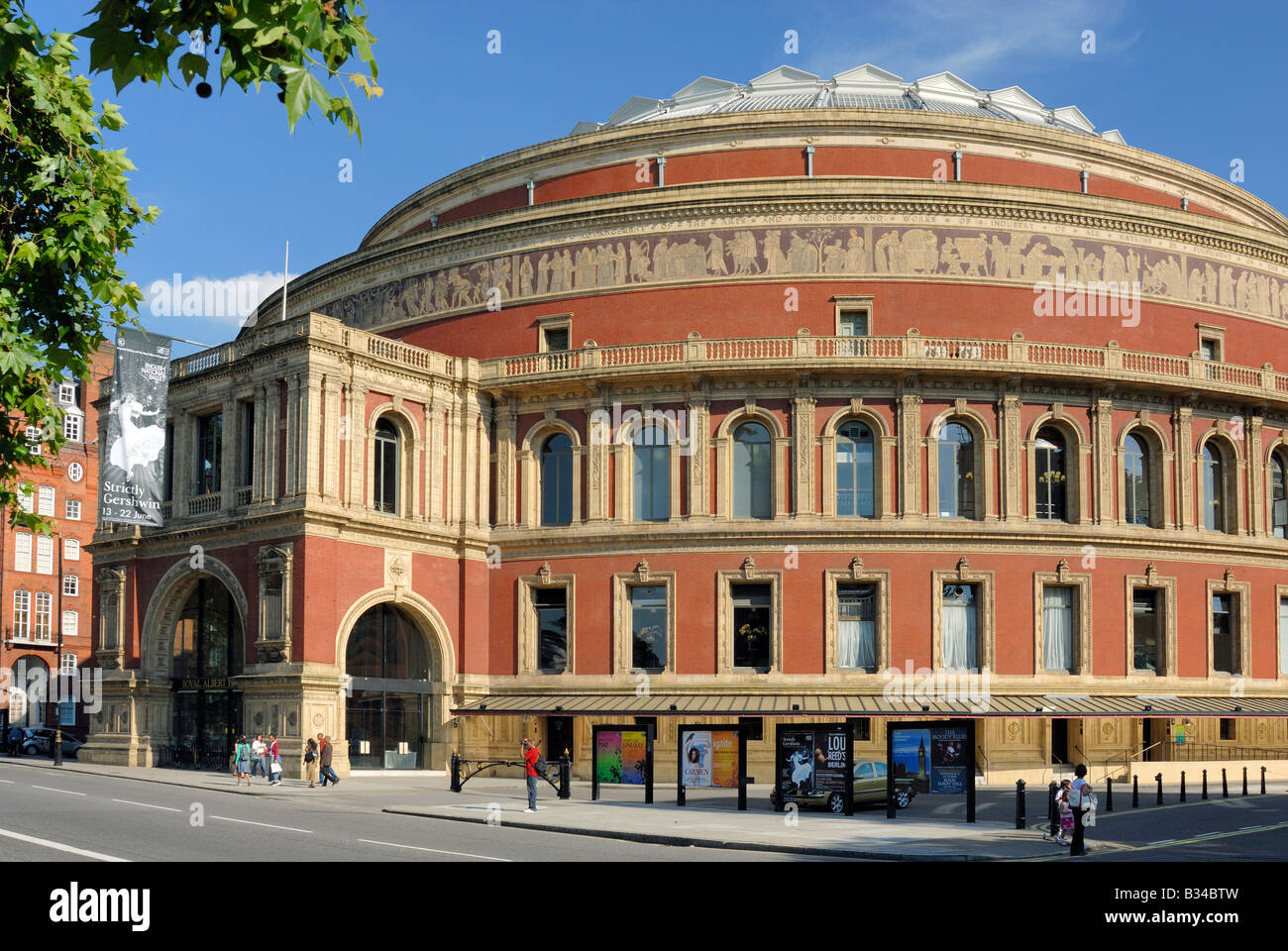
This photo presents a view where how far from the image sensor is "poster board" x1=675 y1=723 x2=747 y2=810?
34.7 meters

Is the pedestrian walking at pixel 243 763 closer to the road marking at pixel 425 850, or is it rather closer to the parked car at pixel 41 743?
the road marking at pixel 425 850

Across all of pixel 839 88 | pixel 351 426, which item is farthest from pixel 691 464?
pixel 839 88

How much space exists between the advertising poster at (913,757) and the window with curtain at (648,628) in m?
16.2

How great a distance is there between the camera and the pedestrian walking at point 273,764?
40.6 metres

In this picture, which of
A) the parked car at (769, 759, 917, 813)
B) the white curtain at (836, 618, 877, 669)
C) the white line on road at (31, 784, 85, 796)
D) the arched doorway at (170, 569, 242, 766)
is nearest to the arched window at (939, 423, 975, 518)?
the white curtain at (836, 618, 877, 669)

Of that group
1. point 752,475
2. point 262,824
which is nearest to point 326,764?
point 262,824

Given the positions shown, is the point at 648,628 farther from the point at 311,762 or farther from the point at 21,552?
the point at 21,552

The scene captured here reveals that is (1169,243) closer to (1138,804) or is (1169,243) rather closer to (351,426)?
(1138,804)

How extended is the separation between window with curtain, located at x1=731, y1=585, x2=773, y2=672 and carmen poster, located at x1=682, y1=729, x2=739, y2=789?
11.2 meters

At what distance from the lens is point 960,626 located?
4578cm

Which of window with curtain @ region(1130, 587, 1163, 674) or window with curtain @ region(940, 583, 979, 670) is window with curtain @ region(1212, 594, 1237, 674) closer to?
window with curtain @ region(1130, 587, 1163, 674)

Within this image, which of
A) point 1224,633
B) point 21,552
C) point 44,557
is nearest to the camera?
point 1224,633

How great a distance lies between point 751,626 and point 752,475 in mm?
5144
